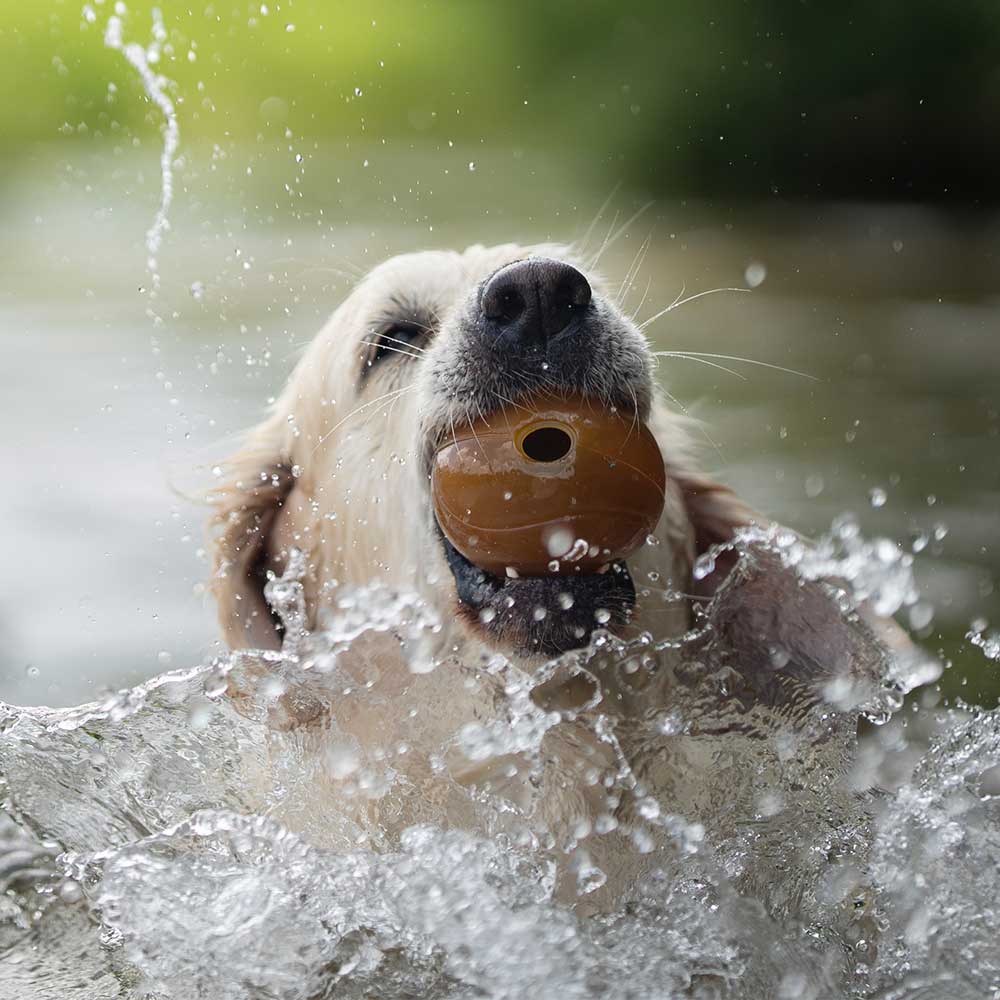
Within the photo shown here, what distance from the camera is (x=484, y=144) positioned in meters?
7.14

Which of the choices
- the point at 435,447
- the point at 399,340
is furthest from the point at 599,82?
the point at 435,447

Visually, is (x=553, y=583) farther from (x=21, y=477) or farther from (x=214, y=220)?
(x=214, y=220)

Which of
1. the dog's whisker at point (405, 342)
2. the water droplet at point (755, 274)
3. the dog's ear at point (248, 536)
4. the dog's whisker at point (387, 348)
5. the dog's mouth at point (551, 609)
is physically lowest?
the water droplet at point (755, 274)

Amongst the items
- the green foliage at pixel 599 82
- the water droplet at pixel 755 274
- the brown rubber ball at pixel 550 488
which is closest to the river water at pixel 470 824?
the brown rubber ball at pixel 550 488

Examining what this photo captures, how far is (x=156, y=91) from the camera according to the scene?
6172 millimetres

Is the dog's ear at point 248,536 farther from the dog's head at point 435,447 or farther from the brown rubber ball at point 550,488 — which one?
the brown rubber ball at point 550,488

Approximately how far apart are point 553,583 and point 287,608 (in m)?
→ 0.71

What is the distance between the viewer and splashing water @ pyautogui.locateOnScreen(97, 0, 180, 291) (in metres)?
6.17

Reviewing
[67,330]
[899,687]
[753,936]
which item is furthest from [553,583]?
[67,330]

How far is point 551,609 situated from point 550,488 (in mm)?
215

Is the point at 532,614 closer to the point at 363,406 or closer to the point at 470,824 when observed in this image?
the point at 470,824

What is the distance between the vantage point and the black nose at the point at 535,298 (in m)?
2.03

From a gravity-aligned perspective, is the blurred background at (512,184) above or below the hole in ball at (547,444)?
below

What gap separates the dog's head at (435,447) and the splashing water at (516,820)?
0.23 ft
